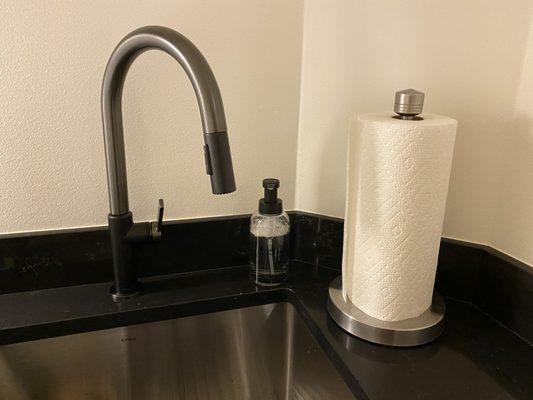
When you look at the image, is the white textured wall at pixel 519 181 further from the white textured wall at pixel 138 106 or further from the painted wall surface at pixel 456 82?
the white textured wall at pixel 138 106

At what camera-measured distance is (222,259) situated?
739mm

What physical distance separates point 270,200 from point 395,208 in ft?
0.71

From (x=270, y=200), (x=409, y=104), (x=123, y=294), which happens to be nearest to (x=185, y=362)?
(x=123, y=294)

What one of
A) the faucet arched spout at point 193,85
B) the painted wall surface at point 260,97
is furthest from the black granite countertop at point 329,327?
the faucet arched spout at point 193,85

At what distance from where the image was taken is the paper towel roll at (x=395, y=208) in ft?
1.58

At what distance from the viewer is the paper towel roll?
19.0 inches

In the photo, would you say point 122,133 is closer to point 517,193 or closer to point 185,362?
point 185,362

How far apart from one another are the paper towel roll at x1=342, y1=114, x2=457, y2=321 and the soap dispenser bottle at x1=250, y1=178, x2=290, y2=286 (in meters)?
0.16

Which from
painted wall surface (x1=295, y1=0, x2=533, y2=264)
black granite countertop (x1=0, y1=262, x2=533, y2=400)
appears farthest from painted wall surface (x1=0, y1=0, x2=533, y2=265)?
black granite countertop (x1=0, y1=262, x2=533, y2=400)

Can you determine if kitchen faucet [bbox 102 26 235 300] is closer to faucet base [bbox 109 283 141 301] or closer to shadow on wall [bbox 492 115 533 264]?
faucet base [bbox 109 283 141 301]

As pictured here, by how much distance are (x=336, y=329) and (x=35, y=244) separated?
1.54 ft

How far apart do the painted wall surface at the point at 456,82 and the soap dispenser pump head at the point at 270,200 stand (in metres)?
0.12

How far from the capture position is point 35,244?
638 mm

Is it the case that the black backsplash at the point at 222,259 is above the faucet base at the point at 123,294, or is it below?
above
